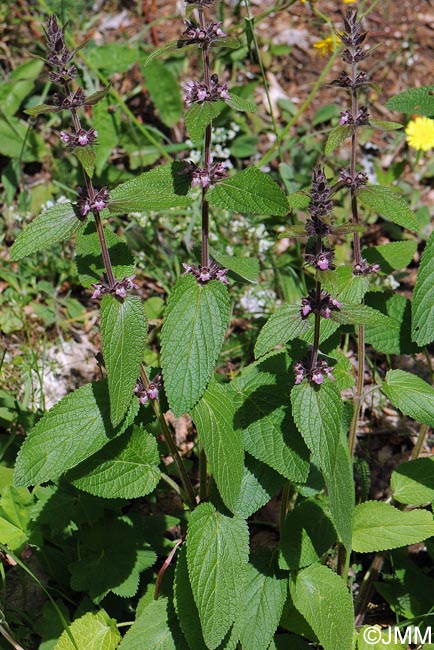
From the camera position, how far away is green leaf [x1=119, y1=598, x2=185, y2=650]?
2.67 meters

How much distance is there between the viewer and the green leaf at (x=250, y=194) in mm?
2135

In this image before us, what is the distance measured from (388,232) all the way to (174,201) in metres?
3.06

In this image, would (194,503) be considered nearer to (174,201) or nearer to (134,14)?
(174,201)

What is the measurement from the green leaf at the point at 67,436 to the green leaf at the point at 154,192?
2.35 feet

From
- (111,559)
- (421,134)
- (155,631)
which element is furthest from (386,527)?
(421,134)

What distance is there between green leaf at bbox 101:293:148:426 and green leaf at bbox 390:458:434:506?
54.8 inches

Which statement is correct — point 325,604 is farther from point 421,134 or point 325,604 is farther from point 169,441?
point 421,134

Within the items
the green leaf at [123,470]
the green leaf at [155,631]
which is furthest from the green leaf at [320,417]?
the green leaf at [155,631]

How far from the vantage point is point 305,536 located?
2770 millimetres

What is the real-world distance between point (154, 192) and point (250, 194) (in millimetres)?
317

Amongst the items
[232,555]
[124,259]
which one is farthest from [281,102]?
[232,555]

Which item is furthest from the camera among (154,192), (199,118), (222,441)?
(222,441)

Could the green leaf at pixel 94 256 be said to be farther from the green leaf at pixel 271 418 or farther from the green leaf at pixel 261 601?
the green leaf at pixel 261 601

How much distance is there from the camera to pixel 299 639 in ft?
9.38
